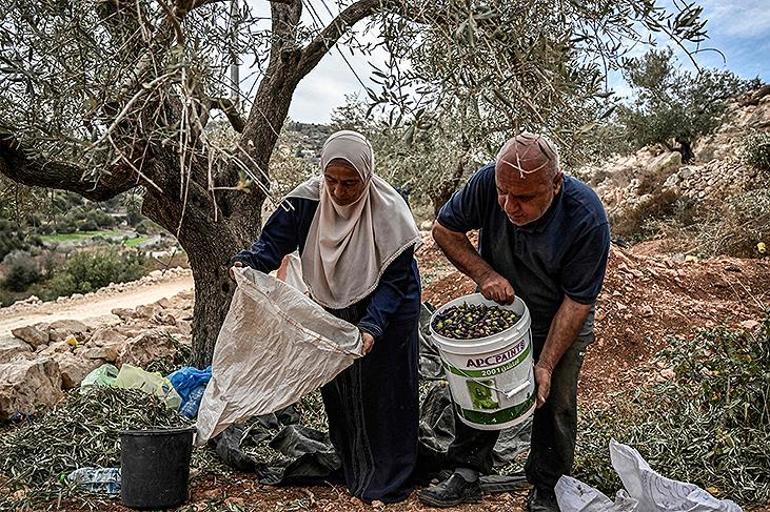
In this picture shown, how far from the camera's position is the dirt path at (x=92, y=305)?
32.2 ft

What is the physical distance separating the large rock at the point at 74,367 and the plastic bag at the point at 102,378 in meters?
0.73

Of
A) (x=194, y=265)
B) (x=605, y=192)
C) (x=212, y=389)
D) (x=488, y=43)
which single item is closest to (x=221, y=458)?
(x=212, y=389)

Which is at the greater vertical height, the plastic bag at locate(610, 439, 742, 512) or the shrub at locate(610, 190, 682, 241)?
the shrub at locate(610, 190, 682, 241)

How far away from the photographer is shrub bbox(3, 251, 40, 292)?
48.6ft

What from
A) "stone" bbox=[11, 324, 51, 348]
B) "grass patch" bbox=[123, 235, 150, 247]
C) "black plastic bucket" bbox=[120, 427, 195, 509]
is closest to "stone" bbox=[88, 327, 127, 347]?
"stone" bbox=[11, 324, 51, 348]

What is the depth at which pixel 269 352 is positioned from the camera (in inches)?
124

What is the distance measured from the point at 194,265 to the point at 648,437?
2988mm

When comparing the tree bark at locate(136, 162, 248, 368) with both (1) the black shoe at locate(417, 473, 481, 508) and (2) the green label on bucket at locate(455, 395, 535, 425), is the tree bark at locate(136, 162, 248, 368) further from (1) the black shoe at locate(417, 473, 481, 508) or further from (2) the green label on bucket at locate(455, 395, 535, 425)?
(2) the green label on bucket at locate(455, 395, 535, 425)

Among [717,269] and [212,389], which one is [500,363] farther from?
[717,269]

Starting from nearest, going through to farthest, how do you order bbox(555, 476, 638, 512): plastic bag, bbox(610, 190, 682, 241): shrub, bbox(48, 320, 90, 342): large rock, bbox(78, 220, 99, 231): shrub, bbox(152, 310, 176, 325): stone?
bbox(555, 476, 638, 512): plastic bag → bbox(48, 320, 90, 342): large rock → bbox(152, 310, 176, 325): stone → bbox(610, 190, 682, 241): shrub → bbox(78, 220, 99, 231): shrub

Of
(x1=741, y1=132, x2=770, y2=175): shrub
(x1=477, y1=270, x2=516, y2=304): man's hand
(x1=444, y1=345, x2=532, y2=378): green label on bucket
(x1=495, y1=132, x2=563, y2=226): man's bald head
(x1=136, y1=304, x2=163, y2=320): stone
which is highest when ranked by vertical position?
(x1=741, y1=132, x2=770, y2=175): shrub

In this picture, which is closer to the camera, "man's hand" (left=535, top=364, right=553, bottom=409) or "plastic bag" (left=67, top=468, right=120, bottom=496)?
"man's hand" (left=535, top=364, right=553, bottom=409)

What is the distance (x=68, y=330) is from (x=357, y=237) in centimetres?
473

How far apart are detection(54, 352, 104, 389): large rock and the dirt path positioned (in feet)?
11.1
